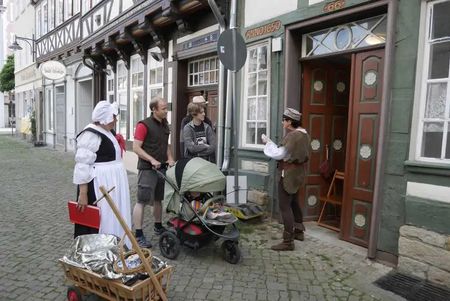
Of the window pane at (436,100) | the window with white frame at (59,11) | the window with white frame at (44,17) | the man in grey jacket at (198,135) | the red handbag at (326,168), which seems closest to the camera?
the window pane at (436,100)

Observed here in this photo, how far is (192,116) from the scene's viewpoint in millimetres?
5137

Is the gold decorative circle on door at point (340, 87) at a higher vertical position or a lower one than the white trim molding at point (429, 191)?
higher

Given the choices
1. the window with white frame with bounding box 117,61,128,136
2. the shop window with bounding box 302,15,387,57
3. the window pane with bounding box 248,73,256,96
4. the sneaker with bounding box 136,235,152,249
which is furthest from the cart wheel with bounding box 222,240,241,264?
the window with white frame with bounding box 117,61,128,136

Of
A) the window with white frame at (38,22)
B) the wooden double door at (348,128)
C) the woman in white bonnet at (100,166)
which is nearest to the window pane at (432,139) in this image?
the wooden double door at (348,128)

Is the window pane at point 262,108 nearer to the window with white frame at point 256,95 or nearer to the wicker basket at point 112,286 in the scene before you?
the window with white frame at point 256,95

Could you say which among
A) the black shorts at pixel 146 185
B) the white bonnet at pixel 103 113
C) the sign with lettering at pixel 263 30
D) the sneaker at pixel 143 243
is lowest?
the sneaker at pixel 143 243

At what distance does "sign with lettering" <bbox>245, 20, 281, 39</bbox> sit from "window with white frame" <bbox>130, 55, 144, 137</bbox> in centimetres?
501

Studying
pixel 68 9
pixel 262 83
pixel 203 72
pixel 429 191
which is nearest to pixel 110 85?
pixel 68 9

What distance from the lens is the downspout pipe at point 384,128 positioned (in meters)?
3.97

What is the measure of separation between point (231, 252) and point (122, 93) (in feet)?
28.0

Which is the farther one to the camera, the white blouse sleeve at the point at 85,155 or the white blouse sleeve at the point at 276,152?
the white blouse sleeve at the point at 276,152

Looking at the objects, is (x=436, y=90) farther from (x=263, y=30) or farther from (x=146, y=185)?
(x=146, y=185)

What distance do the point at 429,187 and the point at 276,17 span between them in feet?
10.4

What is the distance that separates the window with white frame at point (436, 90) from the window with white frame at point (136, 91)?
787 centimetres
